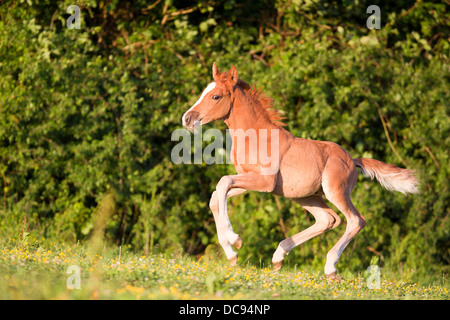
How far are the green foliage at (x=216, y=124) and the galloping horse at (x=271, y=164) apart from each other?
3.27m

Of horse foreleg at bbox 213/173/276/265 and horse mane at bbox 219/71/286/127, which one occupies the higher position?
horse mane at bbox 219/71/286/127

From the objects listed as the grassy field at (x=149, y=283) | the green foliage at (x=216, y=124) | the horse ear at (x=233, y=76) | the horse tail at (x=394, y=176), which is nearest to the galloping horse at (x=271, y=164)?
the horse ear at (x=233, y=76)

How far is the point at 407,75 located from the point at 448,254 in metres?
3.07

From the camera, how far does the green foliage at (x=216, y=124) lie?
29.6 ft

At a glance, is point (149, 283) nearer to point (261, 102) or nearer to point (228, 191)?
point (228, 191)

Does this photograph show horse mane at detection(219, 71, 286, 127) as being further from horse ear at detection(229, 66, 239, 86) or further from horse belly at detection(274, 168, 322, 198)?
horse belly at detection(274, 168, 322, 198)

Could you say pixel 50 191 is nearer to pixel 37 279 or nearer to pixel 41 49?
pixel 41 49

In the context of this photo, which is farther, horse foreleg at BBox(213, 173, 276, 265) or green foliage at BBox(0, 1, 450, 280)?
green foliage at BBox(0, 1, 450, 280)

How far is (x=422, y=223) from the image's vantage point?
909 cm

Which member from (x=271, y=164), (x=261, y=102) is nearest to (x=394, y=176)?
(x=271, y=164)

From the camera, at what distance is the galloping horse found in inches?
207

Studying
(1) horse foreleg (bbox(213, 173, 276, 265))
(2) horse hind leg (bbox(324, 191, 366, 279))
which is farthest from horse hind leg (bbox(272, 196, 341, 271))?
(1) horse foreleg (bbox(213, 173, 276, 265))

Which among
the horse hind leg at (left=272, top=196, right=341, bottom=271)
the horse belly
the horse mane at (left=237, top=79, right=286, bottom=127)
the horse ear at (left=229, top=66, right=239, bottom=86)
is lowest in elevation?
the horse hind leg at (left=272, top=196, right=341, bottom=271)

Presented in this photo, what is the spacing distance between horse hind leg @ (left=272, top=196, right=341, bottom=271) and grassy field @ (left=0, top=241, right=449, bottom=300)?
0.64ft
